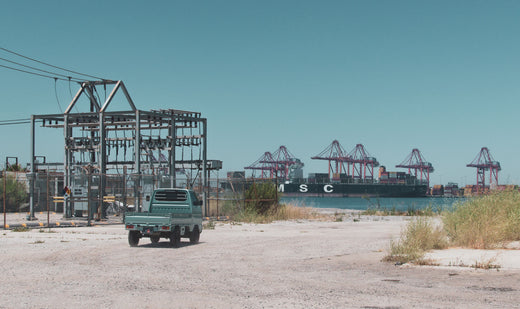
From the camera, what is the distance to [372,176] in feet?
649

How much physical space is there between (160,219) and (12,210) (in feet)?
88.7

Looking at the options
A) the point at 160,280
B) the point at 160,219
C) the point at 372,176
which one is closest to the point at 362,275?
the point at 160,280

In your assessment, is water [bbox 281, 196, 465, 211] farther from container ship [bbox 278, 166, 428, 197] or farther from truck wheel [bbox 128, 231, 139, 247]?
truck wheel [bbox 128, 231, 139, 247]

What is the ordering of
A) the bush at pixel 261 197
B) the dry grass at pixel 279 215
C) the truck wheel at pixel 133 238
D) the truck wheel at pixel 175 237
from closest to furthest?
the truck wheel at pixel 175 237 < the truck wheel at pixel 133 238 < the dry grass at pixel 279 215 < the bush at pixel 261 197

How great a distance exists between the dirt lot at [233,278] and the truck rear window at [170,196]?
81.4 inches

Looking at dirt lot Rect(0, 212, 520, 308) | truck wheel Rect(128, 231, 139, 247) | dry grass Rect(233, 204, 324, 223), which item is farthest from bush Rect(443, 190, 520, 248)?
dry grass Rect(233, 204, 324, 223)

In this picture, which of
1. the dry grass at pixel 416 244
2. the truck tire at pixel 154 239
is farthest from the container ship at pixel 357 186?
the dry grass at pixel 416 244

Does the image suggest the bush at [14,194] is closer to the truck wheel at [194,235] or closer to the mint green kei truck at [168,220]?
the mint green kei truck at [168,220]

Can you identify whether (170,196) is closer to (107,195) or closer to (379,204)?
(107,195)

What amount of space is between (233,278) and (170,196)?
9564 millimetres

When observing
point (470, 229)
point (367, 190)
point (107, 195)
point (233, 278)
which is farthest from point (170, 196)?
point (367, 190)

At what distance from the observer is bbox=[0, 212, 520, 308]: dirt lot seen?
10.2m

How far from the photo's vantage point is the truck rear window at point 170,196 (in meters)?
21.7

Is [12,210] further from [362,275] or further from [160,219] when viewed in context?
[362,275]
